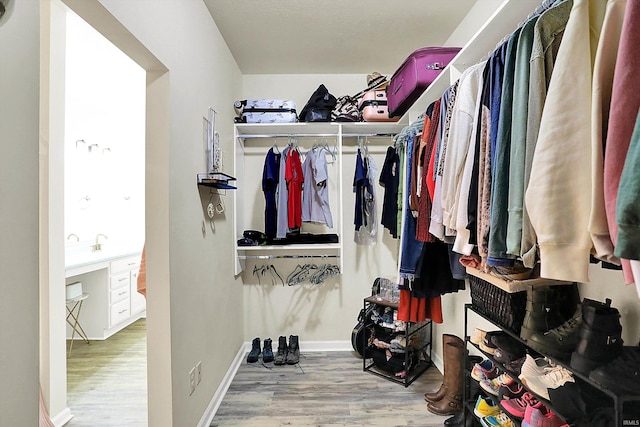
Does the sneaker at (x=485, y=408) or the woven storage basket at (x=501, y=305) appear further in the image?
the sneaker at (x=485, y=408)

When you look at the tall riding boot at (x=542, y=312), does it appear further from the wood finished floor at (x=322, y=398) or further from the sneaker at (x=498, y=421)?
the wood finished floor at (x=322, y=398)

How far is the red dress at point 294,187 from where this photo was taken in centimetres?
258

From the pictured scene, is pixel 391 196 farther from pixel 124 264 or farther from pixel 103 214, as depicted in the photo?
pixel 103 214

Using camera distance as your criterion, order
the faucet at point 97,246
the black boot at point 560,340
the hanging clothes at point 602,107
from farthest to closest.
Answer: the faucet at point 97,246 < the black boot at point 560,340 < the hanging clothes at point 602,107

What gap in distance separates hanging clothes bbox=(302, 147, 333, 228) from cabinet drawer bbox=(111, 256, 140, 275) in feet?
7.11

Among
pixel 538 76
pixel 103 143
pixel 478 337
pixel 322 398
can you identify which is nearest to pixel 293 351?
pixel 322 398

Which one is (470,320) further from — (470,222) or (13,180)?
(13,180)

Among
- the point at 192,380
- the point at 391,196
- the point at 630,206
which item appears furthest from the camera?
the point at 391,196

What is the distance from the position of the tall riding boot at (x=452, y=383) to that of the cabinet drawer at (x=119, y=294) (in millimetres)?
3125

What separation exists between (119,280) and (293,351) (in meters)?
2.08

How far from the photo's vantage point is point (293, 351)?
2.70 meters

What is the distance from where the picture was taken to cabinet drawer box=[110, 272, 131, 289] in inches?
124

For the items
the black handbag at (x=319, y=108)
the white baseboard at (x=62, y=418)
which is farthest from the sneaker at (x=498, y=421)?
the white baseboard at (x=62, y=418)

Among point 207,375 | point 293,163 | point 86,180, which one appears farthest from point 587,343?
point 86,180
